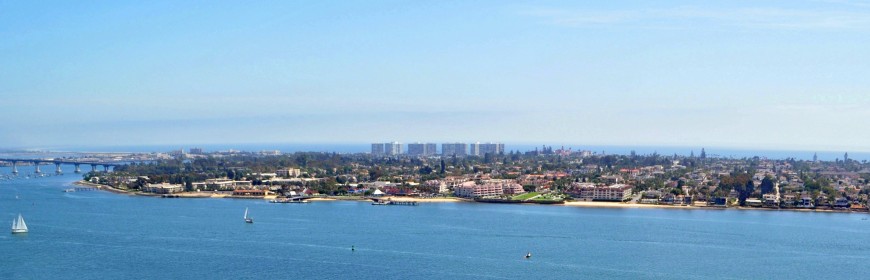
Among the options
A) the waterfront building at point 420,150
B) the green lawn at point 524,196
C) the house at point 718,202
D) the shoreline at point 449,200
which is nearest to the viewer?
the shoreline at point 449,200

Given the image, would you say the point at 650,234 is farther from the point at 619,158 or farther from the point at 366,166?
the point at 619,158

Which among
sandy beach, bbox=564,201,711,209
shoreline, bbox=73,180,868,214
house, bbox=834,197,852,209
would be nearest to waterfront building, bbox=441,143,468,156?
shoreline, bbox=73,180,868,214

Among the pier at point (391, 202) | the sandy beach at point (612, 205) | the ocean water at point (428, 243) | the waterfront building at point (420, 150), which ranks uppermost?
the waterfront building at point (420, 150)

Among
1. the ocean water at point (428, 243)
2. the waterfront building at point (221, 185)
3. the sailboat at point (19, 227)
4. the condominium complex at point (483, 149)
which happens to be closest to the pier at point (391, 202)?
the ocean water at point (428, 243)

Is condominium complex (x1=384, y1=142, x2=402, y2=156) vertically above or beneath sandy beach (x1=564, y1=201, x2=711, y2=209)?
above

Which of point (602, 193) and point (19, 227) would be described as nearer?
point (19, 227)

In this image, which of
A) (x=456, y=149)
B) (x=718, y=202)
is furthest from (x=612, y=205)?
(x=456, y=149)

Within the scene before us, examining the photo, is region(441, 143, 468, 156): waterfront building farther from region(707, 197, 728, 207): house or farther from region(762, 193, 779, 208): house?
region(762, 193, 779, 208): house

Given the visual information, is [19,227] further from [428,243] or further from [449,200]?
[449,200]

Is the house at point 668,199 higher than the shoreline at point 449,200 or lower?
higher

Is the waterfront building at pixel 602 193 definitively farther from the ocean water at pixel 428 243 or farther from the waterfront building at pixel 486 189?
the ocean water at pixel 428 243
